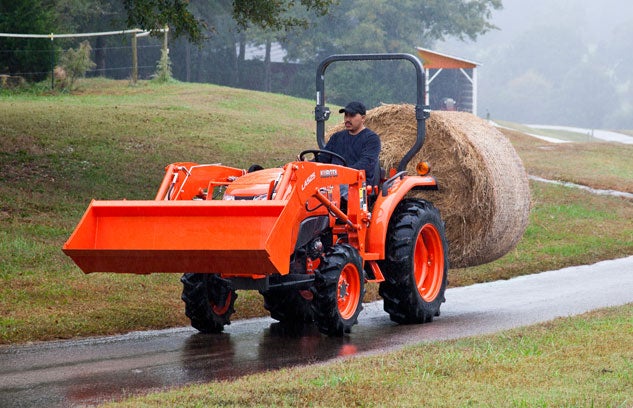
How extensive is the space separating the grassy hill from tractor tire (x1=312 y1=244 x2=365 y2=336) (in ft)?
6.41

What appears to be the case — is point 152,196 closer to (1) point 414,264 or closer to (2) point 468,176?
(2) point 468,176

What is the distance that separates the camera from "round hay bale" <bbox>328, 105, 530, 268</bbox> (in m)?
12.9

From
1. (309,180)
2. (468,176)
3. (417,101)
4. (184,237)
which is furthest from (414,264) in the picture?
(184,237)

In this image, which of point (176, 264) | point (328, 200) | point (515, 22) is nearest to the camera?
point (176, 264)

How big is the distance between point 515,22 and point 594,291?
141m

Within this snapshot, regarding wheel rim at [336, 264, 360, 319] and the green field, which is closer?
the green field

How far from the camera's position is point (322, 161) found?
36.4 feet

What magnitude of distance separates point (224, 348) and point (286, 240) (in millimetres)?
1244

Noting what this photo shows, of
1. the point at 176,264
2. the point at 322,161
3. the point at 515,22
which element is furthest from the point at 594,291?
the point at 515,22

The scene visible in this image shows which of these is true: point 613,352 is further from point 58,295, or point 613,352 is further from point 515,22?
point 515,22

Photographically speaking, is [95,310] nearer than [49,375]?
No

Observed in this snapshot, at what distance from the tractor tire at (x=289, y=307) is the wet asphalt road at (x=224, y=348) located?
0.15 m

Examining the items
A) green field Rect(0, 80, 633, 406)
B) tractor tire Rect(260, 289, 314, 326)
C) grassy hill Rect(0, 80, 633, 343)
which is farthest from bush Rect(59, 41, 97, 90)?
tractor tire Rect(260, 289, 314, 326)

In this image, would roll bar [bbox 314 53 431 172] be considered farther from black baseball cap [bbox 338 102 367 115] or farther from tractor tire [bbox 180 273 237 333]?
tractor tire [bbox 180 273 237 333]
